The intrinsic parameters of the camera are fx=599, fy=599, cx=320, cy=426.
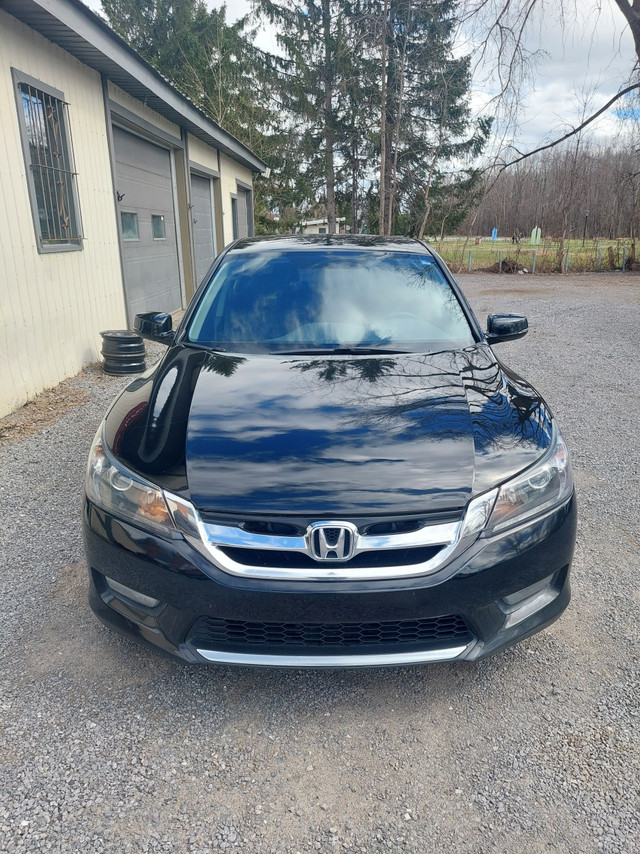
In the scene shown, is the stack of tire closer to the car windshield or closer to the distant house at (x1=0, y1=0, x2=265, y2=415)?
the distant house at (x1=0, y1=0, x2=265, y2=415)

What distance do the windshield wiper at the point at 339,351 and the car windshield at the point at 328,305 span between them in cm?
1

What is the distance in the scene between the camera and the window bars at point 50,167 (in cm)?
593

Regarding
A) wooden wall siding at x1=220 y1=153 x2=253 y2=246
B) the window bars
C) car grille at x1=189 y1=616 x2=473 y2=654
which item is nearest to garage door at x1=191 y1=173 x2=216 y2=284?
wooden wall siding at x1=220 y1=153 x2=253 y2=246

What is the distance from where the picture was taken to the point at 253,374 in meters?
2.71

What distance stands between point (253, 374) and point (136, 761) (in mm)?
1555

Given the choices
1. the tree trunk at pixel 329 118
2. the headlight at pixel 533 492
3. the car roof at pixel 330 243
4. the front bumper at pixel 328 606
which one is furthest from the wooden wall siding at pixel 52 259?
the tree trunk at pixel 329 118

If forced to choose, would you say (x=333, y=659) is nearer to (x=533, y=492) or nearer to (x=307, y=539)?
(x=307, y=539)

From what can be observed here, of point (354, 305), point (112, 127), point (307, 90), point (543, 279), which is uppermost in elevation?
point (307, 90)

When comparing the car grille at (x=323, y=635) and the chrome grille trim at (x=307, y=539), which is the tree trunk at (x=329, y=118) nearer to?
the chrome grille trim at (x=307, y=539)

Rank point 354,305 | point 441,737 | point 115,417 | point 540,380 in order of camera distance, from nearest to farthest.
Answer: point 441,737 → point 115,417 → point 354,305 → point 540,380

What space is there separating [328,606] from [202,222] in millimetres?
13197

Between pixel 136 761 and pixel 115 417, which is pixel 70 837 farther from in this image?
pixel 115 417

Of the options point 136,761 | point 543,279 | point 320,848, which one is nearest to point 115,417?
point 136,761

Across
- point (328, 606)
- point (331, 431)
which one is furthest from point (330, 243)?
point (328, 606)
